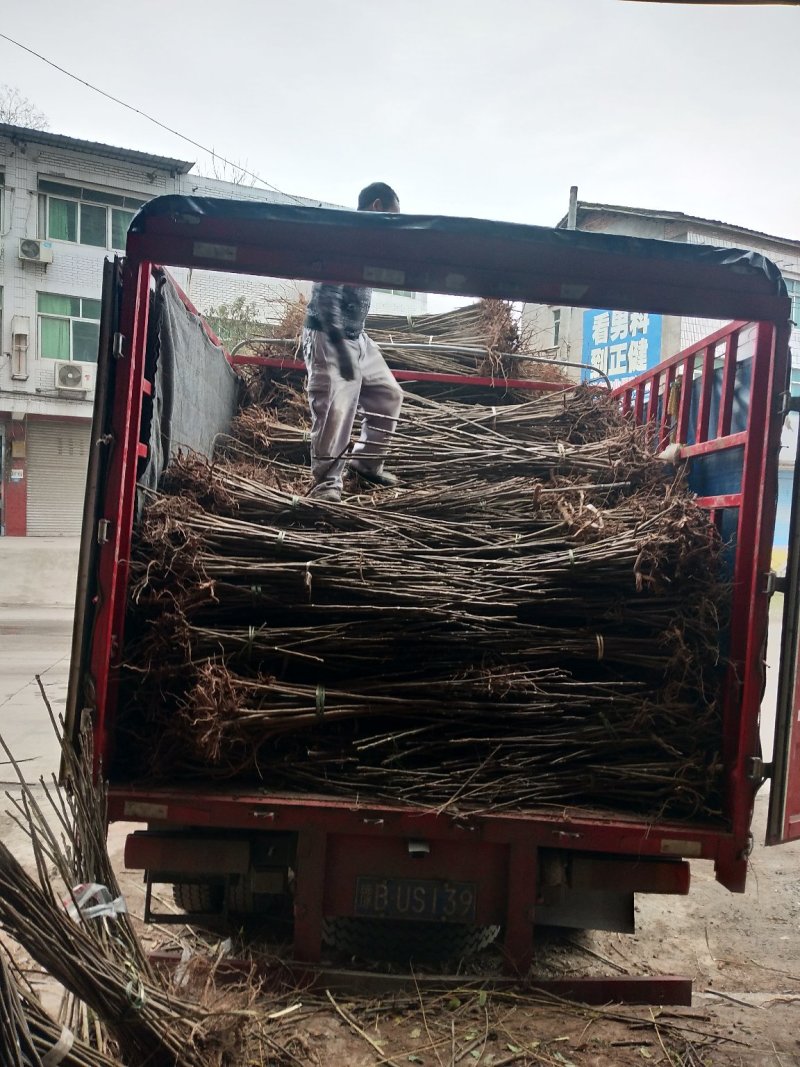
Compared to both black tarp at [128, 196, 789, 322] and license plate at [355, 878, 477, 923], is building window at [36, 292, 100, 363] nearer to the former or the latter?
black tarp at [128, 196, 789, 322]

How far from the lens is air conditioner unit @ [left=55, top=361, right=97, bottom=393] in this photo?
62.1ft

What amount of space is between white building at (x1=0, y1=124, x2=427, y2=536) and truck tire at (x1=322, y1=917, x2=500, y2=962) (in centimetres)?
1640

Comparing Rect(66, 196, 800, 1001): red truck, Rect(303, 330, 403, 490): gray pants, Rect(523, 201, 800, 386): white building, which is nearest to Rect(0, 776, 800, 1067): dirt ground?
Rect(66, 196, 800, 1001): red truck

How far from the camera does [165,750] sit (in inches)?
114

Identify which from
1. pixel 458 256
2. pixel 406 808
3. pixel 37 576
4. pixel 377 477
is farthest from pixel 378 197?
pixel 37 576

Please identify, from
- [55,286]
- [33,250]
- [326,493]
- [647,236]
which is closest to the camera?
[326,493]

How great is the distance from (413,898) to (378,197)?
354 cm

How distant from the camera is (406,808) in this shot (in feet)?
9.34

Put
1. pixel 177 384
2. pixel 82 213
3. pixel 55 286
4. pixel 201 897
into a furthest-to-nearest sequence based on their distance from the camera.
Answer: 1. pixel 82 213
2. pixel 55 286
3. pixel 177 384
4. pixel 201 897

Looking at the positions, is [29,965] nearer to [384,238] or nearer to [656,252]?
[384,238]

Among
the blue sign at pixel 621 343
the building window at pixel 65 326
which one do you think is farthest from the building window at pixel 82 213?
the blue sign at pixel 621 343

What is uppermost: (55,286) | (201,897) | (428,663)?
(55,286)

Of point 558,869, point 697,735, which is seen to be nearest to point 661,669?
point 697,735

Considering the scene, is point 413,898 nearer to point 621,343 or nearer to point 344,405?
point 344,405
